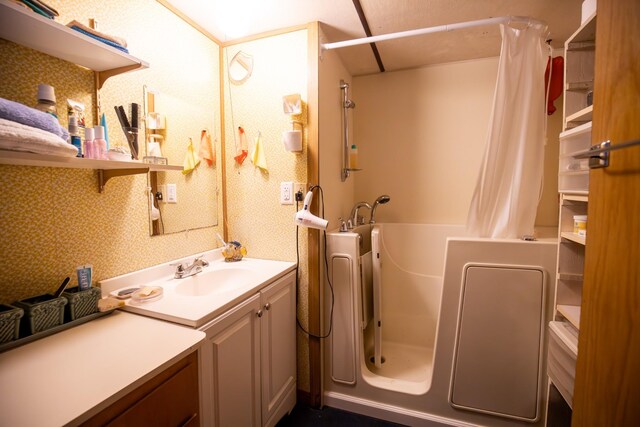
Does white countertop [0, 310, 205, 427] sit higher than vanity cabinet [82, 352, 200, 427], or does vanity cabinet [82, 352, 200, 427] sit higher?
white countertop [0, 310, 205, 427]

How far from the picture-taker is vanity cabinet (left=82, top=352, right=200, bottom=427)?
701 mm

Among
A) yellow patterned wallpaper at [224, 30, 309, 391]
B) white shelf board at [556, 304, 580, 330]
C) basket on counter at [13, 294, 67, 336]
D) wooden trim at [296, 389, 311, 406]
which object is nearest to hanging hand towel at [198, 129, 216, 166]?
yellow patterned wallpaper at [224, 30, 309, 391]

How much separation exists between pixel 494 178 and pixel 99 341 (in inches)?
72.9

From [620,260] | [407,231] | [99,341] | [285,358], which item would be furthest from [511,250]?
[99,341]

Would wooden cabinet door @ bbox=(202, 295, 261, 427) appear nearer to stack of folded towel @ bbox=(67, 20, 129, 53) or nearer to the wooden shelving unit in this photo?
stack of folded towel @ bbox=(67, 20, 129, 53)

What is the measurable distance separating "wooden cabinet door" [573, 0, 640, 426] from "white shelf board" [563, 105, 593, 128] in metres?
0.41

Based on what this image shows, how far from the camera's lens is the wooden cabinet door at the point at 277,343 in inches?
55.9

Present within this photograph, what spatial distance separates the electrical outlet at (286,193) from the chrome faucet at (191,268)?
1.89 feet

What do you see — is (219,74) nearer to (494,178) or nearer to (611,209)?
(494,178)

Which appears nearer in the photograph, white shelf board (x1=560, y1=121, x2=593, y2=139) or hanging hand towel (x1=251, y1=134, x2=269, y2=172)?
white shelf board (x1=560, y1=121, x2=593, y2=139)

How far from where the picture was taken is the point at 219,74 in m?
1.87

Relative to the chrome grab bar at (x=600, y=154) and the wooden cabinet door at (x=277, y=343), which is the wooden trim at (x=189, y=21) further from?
the chrome grab bar at (x=600, y=154)

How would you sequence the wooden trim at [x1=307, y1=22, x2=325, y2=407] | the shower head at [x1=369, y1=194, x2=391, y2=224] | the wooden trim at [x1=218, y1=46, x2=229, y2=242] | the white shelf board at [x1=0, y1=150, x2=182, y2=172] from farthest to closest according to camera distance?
the shower head at [x1=369, y1=194, x2=391, y2=224] → the wooden trim at [x1=218, y1=46, x2=229, y2=242] → the wooden trim at [x1=307, y1=22, x2=325, y2=407] → the white shelf board at [x1=0, y1=150, x2=182, y2=172]

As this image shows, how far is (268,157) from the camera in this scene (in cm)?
179
